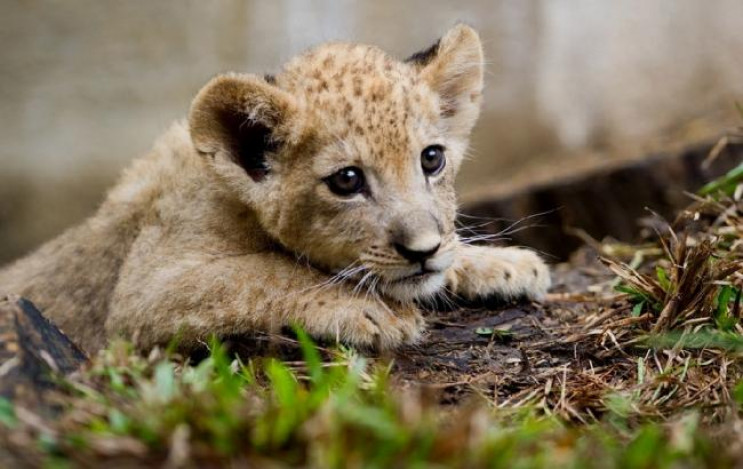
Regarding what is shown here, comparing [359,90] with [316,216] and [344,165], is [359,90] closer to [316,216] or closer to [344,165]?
[344,165]

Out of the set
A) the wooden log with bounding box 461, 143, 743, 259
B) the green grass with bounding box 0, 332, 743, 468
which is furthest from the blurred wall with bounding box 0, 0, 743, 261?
the green grass with bounding box 0, 332, 743, 468

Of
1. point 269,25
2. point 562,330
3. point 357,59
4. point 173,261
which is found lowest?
point 562,330

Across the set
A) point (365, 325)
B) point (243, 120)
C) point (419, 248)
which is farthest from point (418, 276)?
point (243, 120)

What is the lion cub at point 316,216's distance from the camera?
4875 millimetres

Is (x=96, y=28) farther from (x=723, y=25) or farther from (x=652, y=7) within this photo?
(x=723, y=25)

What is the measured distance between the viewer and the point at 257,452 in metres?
2.94

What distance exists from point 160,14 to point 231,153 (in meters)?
6.98

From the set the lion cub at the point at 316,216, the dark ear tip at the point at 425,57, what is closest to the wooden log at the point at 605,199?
the dark ear tip at the point at 425,57

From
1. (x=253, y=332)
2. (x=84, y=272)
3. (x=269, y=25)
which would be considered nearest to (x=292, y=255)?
(x=253, y=332)

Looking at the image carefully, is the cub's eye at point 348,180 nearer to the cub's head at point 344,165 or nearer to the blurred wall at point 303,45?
the cub's head at point 344,165

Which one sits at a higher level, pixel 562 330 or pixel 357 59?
pixel 357 59

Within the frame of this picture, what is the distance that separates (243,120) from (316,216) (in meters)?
0.64

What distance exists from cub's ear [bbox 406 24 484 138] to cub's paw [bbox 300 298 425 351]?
135 centimetres

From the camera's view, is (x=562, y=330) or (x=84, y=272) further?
(x=84, y=272)
